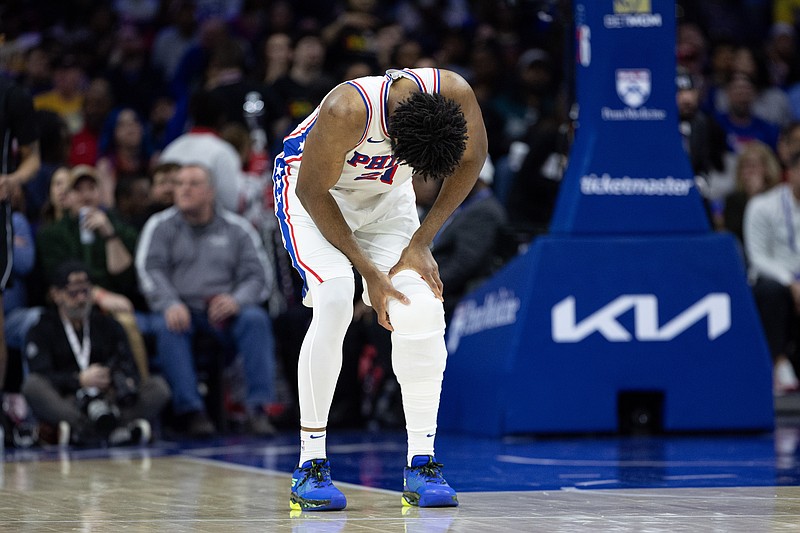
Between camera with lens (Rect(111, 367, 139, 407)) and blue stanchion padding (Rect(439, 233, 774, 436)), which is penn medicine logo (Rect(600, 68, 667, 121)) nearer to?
blue stanchion padding (Rect(439, 233, 774, 436))

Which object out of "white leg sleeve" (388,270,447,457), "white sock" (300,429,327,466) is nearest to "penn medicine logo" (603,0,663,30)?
"white leg sleeve" (388,270,447,457)

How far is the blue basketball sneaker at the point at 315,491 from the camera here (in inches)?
180

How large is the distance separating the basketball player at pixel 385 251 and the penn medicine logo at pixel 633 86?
2.84 m

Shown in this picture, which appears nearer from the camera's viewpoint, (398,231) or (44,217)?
(398,231)

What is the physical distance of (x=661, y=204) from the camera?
7453 millimetres

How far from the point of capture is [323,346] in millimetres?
4664

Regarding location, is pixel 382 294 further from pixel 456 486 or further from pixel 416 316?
pixel 456 486

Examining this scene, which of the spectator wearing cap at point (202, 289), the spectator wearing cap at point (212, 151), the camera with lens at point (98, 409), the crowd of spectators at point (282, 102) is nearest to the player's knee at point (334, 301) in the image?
the crowd of spectators at point (282, 102)

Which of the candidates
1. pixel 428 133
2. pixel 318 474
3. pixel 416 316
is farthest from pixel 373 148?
pixel 318 474

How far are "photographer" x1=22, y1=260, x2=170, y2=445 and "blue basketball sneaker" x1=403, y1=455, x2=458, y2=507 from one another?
3975 millimetres

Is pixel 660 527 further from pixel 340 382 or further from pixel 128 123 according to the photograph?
pixel 128 123

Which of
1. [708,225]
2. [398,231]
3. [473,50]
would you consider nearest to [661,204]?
[708,225]

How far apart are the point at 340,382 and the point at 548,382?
2702 millimetres

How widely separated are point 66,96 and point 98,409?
181 inches
